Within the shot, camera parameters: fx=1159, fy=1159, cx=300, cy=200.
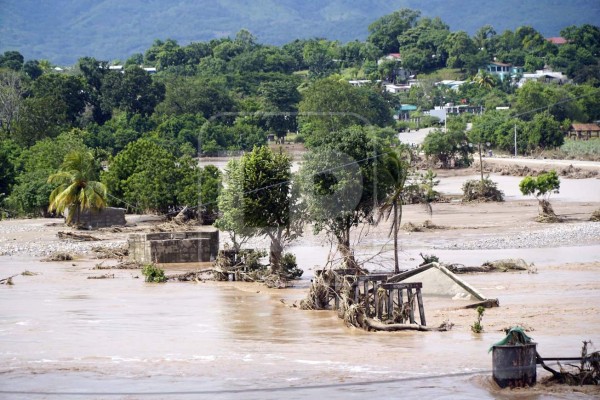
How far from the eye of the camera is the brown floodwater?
18266mm

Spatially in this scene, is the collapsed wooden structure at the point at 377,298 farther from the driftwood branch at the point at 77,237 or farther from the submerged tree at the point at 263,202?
the driftwood branch at the point at 77,237

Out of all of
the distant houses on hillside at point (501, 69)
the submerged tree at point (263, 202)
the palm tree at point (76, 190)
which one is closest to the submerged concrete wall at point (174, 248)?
the submerged tree at point (263, 202)

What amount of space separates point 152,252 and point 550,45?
138889 millimetres

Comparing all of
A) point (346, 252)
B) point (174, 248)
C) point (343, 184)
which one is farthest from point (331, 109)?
point (346, 252)

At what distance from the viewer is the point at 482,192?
56.0 m

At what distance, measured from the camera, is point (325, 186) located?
103ft

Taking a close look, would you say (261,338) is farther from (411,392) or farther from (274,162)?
(274,162)

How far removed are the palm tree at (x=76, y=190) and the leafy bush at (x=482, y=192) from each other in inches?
736

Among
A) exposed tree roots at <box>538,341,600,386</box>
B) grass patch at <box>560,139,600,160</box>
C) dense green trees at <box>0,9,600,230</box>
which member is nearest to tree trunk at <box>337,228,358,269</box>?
dense green trees at <box>0,9,600,230</box>

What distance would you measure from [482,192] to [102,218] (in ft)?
61.7

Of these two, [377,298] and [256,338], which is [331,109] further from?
[256,338]

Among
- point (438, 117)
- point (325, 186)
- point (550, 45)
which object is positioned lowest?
point (325, 186)

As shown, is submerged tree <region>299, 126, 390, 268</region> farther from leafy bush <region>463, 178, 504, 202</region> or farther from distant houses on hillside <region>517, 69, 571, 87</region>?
distant houses on hillside <region>517, 69, 571, 87</region>

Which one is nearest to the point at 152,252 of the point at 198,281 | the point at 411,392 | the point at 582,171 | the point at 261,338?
the point at 198,281
